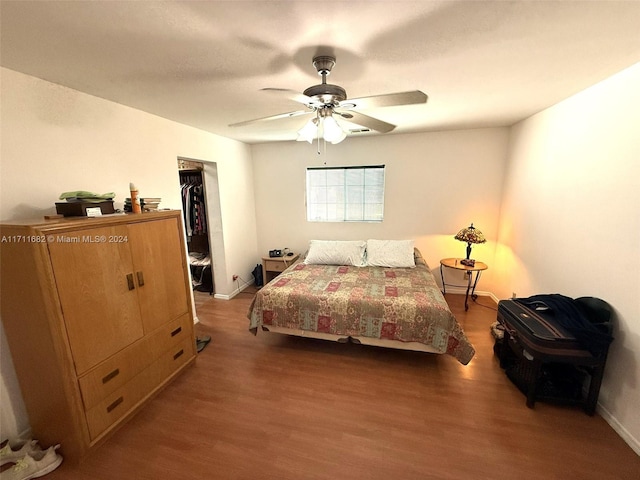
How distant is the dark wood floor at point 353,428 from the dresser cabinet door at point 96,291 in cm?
64

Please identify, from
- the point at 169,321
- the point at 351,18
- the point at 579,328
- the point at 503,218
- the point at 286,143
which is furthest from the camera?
the point at 286,143

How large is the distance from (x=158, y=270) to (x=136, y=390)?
2.82 ft

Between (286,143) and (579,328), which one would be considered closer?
(579,328)

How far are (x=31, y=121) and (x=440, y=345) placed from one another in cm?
334

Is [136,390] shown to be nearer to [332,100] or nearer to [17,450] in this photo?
[17,450]

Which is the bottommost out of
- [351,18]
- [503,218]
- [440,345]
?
[440,345]

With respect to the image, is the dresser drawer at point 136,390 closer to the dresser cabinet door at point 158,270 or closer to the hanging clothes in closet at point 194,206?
the dresser cabinet door at point 158,270

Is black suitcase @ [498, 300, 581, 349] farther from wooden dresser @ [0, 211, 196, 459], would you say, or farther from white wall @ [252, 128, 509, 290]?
wooden dresser @ [0, 211, 196, 459]

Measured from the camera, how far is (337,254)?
11.3 feet

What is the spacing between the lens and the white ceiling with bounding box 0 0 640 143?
1070mm

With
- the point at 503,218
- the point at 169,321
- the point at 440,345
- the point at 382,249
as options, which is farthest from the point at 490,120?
the point at 169,321

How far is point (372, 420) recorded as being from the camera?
176cm

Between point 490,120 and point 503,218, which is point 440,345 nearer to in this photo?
point 503,218

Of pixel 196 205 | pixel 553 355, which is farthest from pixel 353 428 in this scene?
Answer: pixel 196 205
